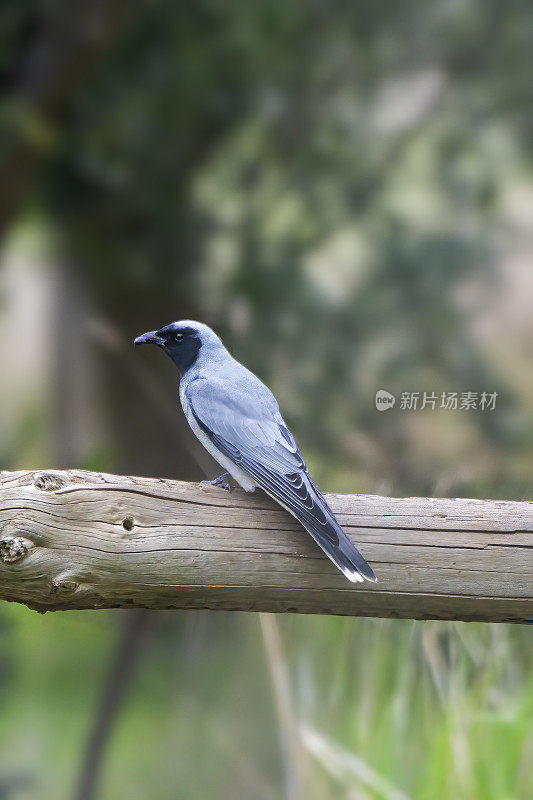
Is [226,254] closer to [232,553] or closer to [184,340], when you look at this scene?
[184,340]

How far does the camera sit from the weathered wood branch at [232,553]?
817 mm

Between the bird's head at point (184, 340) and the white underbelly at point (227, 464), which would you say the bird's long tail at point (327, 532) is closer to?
the white underbelly at point (227, 464)

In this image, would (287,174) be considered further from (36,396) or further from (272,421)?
(272,421)

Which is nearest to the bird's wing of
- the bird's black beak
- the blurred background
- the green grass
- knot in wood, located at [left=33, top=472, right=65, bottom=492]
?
the bird's black beak

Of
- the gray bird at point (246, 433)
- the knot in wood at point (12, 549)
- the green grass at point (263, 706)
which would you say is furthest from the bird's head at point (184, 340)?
the green grass at point (263, 706)

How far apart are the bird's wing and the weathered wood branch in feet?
0.13

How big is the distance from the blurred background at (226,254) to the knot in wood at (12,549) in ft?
3.48

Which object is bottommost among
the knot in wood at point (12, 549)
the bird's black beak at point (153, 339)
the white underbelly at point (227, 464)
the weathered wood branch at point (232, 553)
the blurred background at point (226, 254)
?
the knot in wood at point (12, 549)

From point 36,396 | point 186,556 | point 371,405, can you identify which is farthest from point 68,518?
point 36,396

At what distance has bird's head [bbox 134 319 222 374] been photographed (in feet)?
3.70

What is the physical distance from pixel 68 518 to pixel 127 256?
4.55 feet

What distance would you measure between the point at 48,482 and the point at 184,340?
1.16ft

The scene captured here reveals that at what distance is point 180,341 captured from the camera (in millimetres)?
1136

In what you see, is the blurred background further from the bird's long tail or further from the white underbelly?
the bird's long tail
